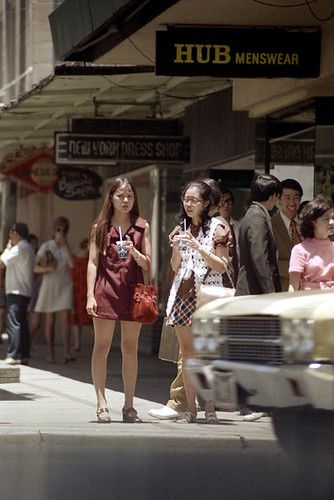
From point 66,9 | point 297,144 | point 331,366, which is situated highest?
point 66,9

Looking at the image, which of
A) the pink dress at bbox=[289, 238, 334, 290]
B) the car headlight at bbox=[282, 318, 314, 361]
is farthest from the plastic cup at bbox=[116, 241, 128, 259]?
the car headlight at bbox=[282, 318, 314, 361]

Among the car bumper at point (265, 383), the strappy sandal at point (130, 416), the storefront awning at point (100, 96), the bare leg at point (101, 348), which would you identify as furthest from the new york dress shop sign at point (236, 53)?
the car bumper at point (265, 383)

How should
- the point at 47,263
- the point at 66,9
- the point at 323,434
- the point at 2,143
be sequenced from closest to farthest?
1. the point at 323,434
2. the point at 66,9
3. the point at 47,263
4. the point at 2,143

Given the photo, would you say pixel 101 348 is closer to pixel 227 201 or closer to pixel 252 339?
pixel 227 201

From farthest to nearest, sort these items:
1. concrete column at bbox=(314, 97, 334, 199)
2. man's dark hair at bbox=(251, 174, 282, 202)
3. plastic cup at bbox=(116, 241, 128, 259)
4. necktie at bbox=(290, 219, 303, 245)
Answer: concrete column at bbox=(314, 97, 334, 199)
necktie at bbox=(290, 219, 303, 245)
plastic cup at bbox=(116, 241, 128, 259)
man's dark hair at bbox=(251, 174, 282, 202)

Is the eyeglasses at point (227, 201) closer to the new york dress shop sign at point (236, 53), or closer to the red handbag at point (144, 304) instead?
the new york dress shop sign at point (236, 53)

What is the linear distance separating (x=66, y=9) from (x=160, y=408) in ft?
14.1

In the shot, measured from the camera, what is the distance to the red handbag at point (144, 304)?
528 inches

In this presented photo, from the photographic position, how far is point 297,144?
1773 centimetres

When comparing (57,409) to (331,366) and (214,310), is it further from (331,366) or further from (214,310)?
(331,366)

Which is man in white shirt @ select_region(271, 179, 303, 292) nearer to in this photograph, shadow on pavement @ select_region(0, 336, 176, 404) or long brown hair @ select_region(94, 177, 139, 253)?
long brown hair @ select_region(94, 177, 139, 253)

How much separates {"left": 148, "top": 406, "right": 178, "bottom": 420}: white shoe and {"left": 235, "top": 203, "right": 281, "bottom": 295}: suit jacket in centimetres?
130

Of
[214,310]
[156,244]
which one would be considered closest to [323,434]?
[214,310]

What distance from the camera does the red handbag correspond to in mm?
13414
